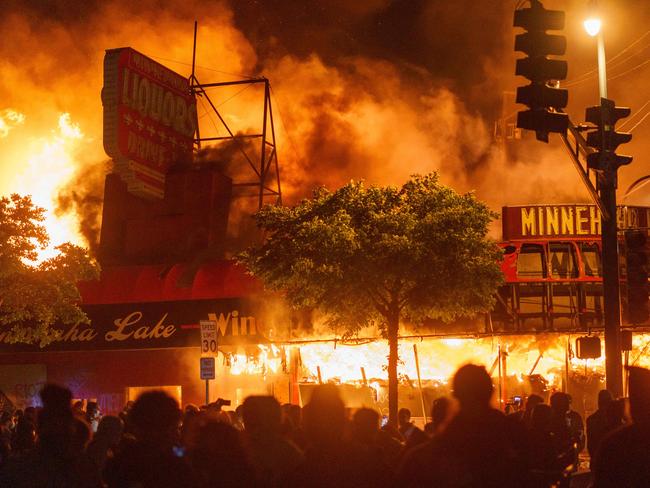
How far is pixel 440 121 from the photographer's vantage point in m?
51.5

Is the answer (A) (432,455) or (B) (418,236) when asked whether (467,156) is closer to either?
(B) (418,236)

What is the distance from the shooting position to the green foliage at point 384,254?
23469mm

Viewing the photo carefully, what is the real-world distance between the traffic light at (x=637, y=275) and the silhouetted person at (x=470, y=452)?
33.8ft

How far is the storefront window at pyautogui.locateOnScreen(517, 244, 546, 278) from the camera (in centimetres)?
2934

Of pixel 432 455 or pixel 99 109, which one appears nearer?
pixel 432 455

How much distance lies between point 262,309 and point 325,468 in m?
25.2

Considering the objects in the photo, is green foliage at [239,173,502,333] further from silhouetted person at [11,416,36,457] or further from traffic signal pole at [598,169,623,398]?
silhouetted person at [11,416,36,457]

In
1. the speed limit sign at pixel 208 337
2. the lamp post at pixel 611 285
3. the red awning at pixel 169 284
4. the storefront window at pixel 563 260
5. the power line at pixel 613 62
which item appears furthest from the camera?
the power line at pixel 613 62

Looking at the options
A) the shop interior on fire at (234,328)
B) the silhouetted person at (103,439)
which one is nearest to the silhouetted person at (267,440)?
the silhouetted person at (103,439)

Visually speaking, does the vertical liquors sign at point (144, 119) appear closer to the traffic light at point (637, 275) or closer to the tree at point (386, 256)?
the tree at point (386, 256)

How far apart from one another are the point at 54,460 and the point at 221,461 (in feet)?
3.35

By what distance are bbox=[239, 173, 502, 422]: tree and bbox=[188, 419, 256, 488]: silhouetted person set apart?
17.4 metres

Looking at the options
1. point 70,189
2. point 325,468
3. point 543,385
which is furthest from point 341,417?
point 70,189

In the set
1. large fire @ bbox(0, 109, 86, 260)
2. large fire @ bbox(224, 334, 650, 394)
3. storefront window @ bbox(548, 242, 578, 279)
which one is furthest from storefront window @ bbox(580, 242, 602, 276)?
large fire @ bbox(0, 109, 86, 260)
